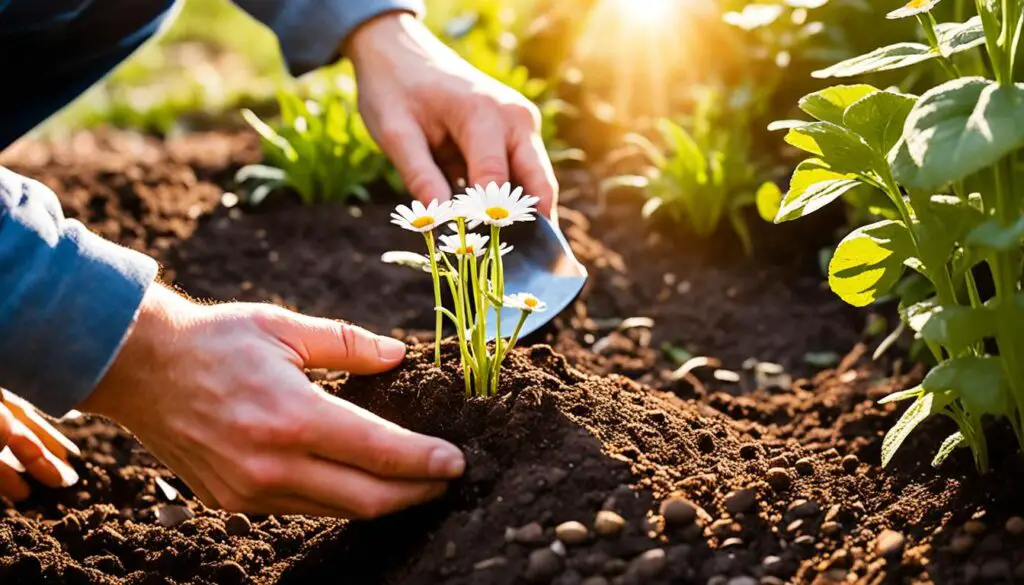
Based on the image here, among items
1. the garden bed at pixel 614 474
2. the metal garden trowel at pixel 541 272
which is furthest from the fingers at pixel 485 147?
the garden bed at pixel 614 474

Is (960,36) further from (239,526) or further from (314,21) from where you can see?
(314,21)

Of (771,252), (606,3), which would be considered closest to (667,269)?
(771,252)

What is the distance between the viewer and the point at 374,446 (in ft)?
5.28

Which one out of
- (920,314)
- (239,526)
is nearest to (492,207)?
(920,314)

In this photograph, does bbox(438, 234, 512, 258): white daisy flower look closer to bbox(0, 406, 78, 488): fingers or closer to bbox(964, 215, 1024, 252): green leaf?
bbox(964, 215, 1024, 252): green leaf

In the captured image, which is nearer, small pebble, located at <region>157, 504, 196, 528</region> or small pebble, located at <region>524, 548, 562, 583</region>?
small pebble, located at <region>524, 548, 562, 583</region>

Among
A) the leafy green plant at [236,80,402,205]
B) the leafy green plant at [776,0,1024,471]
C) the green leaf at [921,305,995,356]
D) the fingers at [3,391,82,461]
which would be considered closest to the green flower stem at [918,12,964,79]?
the leafy green plant at [776,0,1024,471]

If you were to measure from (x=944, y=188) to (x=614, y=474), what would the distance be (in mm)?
656

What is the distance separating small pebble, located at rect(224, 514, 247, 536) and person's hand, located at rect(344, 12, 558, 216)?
0.78 meters

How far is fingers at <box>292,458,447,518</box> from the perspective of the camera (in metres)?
1.63

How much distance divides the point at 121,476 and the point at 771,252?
1.86 m

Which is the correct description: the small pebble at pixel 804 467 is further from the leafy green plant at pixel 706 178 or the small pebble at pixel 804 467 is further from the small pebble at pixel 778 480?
the leafy green plant at pixel 706 178

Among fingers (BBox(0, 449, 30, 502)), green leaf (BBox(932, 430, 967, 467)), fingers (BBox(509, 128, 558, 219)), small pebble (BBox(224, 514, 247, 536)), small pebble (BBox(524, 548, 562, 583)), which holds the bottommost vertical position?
fingers (BBox(0, 449, 30, 502))

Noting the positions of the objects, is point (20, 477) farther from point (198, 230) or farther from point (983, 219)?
point (983, 219)
